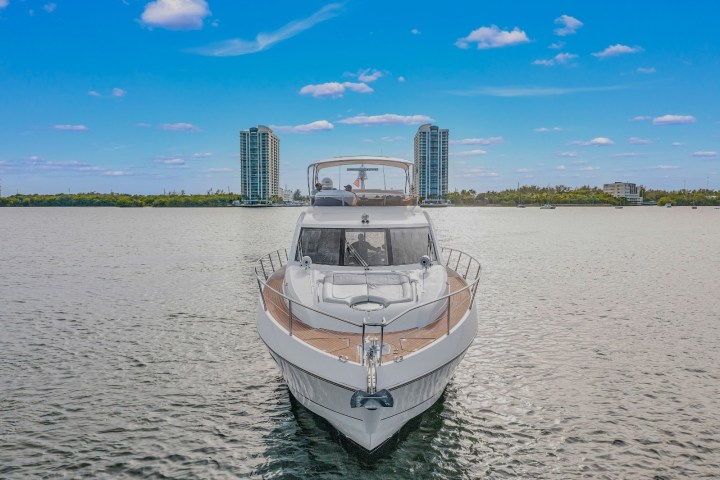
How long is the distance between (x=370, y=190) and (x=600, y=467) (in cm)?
997

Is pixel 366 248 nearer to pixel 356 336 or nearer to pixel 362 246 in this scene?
pixel 362 246

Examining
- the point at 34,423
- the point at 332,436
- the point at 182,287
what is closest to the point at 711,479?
the point at 332,436

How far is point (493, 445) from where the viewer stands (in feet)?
34.1

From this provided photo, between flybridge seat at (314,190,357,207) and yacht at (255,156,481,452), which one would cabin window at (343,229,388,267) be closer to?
yacht at (255,156,481,452)

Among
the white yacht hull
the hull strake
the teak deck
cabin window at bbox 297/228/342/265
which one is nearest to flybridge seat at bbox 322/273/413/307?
the teak deck

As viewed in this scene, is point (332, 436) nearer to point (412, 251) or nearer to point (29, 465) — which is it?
point (412, 251)

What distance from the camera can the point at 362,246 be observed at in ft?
40.4

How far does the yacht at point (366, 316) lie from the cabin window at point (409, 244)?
2 cm

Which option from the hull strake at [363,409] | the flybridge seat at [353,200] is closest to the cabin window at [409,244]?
the flybridge seat at [353,200]

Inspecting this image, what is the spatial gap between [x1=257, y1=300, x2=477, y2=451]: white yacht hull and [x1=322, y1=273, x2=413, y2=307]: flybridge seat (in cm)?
129

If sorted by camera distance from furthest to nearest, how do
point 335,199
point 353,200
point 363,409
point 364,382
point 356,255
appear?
point 335,199, point 353,200, point 356,255, point 363,409, point 364,382

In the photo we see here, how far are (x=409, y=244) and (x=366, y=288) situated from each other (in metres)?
2.18

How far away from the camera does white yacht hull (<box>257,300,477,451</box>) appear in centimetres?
823

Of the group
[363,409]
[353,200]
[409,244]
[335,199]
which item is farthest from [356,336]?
[335,199]
